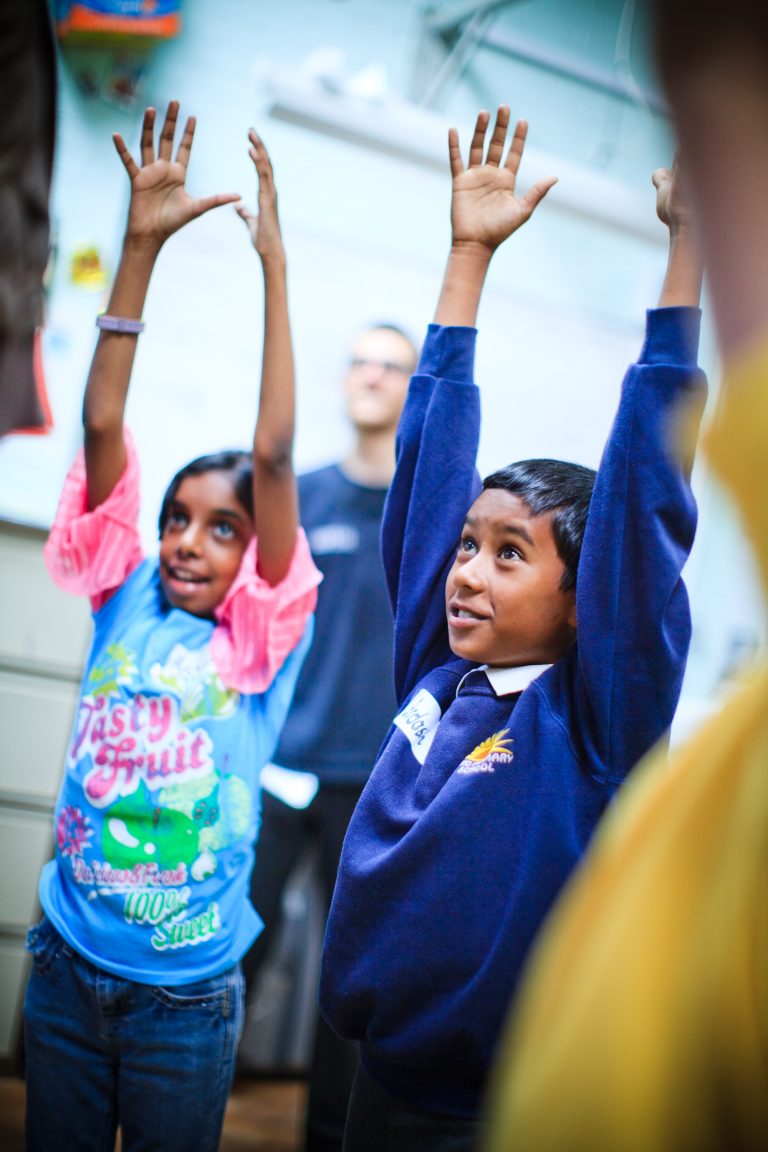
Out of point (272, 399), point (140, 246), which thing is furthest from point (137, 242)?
point (272, 399)

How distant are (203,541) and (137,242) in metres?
0.39

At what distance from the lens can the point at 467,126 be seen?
10.0ft

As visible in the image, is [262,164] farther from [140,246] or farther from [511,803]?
[511,803]

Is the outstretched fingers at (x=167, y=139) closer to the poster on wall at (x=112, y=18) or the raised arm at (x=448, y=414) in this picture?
the raised arm at (x=448, y=414)

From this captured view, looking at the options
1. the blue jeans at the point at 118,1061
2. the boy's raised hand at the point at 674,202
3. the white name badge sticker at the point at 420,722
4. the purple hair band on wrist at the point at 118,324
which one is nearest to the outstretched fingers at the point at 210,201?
the purple hair band on wrist at the point at 118,324

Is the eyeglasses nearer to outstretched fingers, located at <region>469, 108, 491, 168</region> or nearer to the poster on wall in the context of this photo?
the poster on wall

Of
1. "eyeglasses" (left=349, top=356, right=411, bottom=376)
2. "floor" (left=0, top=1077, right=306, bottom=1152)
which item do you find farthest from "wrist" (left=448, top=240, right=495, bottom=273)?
"floor" (left=0, top=1077, right=306, bottom=1152)

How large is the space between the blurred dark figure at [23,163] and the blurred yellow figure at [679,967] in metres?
0.55

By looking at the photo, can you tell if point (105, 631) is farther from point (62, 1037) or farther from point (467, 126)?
point (467, 126)

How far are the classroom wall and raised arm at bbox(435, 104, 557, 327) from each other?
151 centimetres

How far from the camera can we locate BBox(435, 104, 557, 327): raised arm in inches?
41.5

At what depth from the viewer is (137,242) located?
4.05 ft

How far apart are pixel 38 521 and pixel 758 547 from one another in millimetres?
2070

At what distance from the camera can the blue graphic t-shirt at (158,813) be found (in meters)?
1.18
